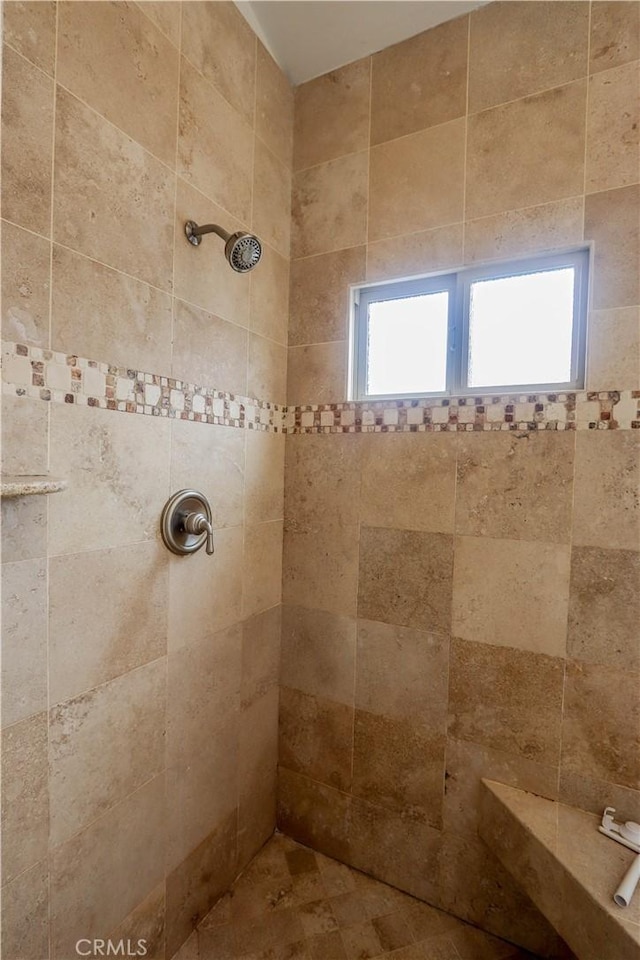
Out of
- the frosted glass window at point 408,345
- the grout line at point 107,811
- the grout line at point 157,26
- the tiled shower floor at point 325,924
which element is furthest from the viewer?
the frosted glass window at point 408,345

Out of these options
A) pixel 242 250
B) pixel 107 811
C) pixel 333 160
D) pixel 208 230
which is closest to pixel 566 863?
pixel 107 811

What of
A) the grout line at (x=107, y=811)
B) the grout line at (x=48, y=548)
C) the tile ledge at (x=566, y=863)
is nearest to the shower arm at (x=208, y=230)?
the grout line at (x=48, y=548)

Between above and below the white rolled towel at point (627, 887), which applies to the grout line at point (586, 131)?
above

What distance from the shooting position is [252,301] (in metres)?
1.50

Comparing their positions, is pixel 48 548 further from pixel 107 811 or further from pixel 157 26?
pixel 157 26

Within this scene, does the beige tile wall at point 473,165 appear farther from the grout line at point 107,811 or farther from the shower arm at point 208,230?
the grout line at point 107,811

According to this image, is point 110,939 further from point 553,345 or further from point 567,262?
point 567,262

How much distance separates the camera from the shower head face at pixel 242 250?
1.14 meters

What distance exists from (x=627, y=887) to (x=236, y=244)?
5.95 feet

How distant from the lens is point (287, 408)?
5.57 ft

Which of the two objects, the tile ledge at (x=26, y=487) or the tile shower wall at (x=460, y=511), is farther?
the tile shower wall at (x=460, y=511)

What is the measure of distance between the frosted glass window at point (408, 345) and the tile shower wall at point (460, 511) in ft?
0.42

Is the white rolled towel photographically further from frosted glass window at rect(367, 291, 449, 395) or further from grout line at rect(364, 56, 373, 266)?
grout line at rect(364, 56, 373, 266)

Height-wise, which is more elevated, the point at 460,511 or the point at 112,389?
the point at 112,389
